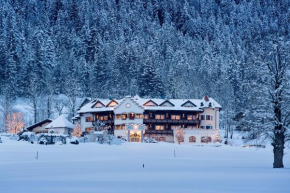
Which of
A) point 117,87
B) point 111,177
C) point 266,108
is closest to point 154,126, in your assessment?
point 117,87

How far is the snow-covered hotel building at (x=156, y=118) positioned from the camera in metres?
86.4

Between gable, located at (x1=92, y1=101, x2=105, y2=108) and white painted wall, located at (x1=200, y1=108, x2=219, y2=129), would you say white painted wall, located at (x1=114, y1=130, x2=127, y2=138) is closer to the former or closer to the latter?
gable, located at (x1=92, y1=101, x2=105, y2=108)

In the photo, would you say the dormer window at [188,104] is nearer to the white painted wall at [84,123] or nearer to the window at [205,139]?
the window at [205,139]

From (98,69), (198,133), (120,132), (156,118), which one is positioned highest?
(98,69)

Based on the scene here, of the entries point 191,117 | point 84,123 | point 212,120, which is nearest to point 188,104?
point 191,117

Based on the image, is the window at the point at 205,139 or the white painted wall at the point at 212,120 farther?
the white painted wall at the point at 212,120

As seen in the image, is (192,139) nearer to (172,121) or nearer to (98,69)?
(172,121)

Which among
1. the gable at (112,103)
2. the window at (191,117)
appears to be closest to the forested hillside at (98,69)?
the gable at (112,103)

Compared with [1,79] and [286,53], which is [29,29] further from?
[286,53]

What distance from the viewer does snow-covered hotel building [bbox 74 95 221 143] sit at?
284ft

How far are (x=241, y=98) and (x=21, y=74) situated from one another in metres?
64.6

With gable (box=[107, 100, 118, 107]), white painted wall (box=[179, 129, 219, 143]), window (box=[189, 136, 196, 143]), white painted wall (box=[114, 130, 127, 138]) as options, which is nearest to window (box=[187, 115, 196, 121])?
white painted wall (box=[179, 129, 219, 143])

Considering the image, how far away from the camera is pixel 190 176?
23.7m

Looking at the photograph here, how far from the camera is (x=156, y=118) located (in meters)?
90.2
